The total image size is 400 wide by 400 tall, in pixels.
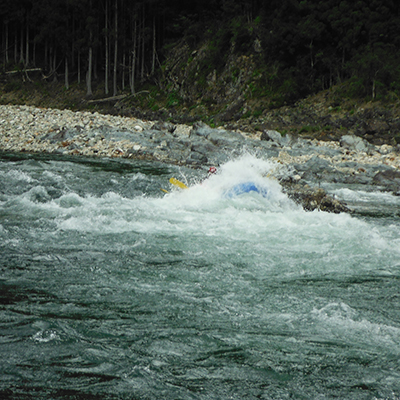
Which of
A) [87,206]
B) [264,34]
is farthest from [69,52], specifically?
[87,206]

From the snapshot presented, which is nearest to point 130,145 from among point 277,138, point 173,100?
point 277,138

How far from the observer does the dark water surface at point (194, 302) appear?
2.68 metres

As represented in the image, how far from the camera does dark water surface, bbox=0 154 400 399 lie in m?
2.68

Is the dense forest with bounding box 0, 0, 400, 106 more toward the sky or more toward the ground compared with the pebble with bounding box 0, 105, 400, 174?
more toward the sky

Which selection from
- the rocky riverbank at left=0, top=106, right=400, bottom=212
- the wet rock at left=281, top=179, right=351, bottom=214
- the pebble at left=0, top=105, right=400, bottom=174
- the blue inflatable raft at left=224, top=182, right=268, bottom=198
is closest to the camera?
the wet rock at left=281, top=179, right=351, bottom=214

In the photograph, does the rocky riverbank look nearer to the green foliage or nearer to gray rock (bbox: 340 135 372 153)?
gray rock (bbox: 340 135 372 153)

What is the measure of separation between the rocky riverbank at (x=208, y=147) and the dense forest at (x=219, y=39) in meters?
8.92

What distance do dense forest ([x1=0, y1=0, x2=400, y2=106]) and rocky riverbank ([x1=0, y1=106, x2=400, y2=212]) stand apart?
892cm

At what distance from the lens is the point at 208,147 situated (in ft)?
50.5

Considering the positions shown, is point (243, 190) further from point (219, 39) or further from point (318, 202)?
point (219, 39)

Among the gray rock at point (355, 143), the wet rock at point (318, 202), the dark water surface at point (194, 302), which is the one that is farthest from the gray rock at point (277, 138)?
the dark water surface at point (194, 302)

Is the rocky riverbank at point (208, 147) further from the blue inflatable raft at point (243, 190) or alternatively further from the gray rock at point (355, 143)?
the blue inflatable raft at point (243, 190)

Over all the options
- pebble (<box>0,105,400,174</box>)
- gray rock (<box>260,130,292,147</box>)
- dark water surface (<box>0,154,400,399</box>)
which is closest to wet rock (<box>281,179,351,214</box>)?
dark water surface (<box>0,154,400,399</box>)

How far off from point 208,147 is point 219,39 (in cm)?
1855
